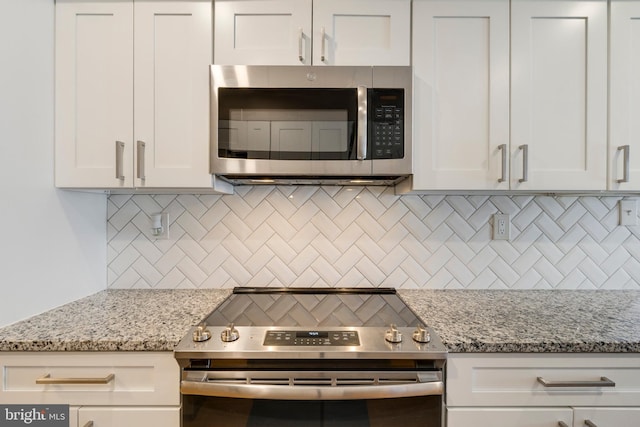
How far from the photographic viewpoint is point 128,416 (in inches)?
40.4

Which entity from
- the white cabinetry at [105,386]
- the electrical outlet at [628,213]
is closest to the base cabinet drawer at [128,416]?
the white cabinetry at [105,386]

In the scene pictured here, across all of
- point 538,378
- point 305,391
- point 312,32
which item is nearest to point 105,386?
point 305,391

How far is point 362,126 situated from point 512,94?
0.62 metres

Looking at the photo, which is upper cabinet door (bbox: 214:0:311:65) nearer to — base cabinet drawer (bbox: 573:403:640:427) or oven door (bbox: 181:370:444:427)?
oven door (bbox: 181:370:444:427)

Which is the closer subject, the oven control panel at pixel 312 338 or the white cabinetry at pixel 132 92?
the oven control panel at pixel 312 338

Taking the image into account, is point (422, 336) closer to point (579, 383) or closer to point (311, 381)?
point (311, 381)

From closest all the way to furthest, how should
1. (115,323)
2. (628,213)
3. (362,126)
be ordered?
1. (115,323)
2. (362,126)
3. (628,213)

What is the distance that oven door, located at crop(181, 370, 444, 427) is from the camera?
988mm

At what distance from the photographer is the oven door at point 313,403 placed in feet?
3.24

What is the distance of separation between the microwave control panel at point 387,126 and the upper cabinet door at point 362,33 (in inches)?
5.8

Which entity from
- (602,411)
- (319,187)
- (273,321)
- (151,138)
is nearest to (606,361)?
(602,411)

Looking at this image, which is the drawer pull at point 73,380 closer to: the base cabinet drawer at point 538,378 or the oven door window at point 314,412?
the oven door window at point 314,412

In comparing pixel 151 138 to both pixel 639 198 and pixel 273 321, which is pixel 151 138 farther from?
pixel 639 198

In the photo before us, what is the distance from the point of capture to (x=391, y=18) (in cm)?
134
